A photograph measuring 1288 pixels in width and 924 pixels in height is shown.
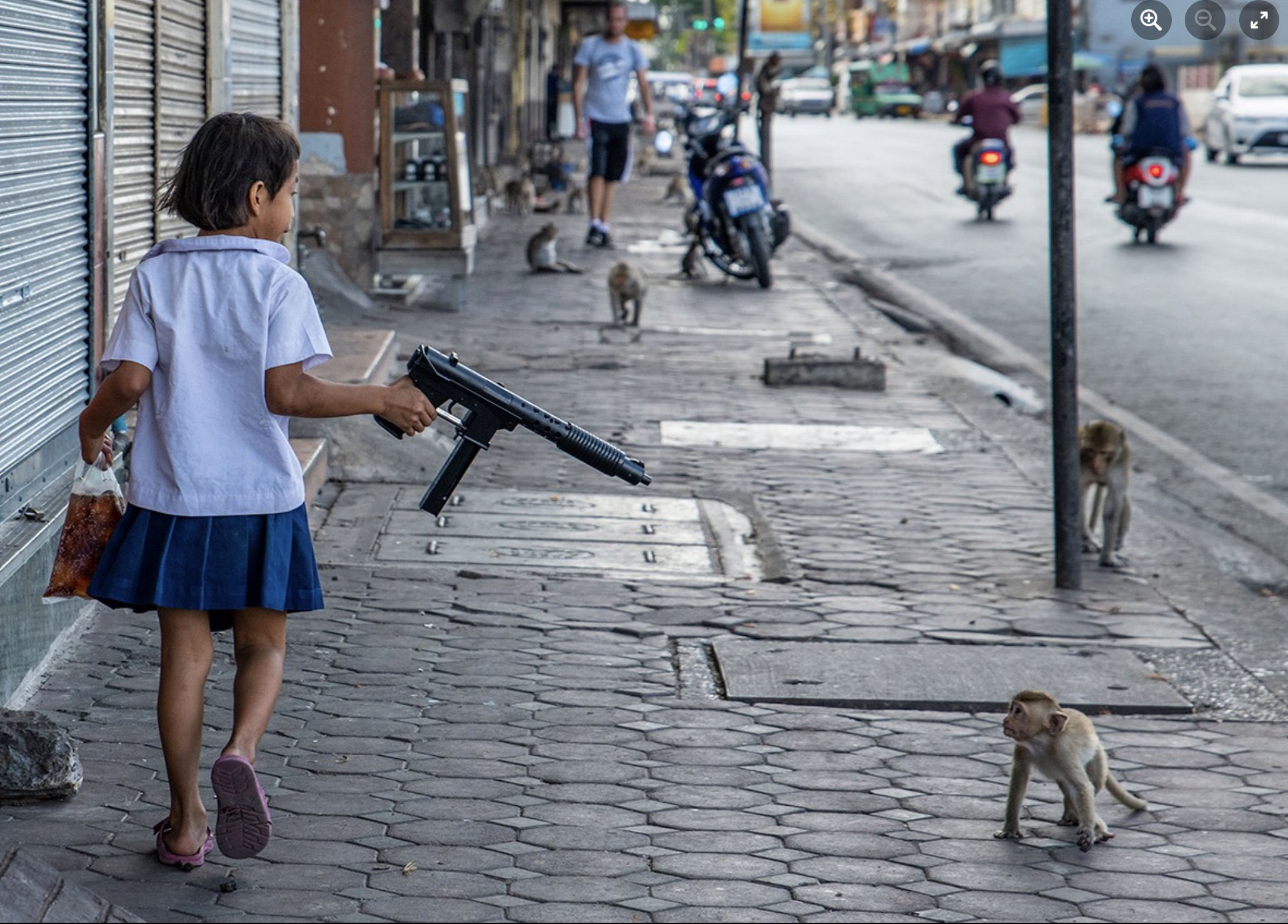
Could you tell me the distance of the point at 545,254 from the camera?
16094 mm

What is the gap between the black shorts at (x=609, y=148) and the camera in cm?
1716

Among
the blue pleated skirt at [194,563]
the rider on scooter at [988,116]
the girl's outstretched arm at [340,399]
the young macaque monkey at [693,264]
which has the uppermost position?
→ the rider on scooter at [988,116]

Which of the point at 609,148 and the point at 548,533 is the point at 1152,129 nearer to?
the point at 609,148

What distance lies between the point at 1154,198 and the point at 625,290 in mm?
8656

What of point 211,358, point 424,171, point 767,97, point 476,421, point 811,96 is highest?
point 811,96

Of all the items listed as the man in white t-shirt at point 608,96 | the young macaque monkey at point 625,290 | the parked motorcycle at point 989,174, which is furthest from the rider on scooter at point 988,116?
the young macaque monkey at point 625,290

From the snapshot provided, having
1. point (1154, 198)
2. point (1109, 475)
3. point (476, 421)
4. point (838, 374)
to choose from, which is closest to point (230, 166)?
point (476, 421)

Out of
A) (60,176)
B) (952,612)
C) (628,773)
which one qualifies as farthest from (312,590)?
(952,612)

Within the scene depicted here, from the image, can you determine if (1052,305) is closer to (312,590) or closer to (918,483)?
(918,483)

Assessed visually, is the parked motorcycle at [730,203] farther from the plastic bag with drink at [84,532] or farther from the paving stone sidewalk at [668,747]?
the plastic bag with drink at [84,532]

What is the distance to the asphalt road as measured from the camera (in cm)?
1070

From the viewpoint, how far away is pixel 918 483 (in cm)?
819

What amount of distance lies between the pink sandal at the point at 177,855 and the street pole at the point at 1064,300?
3.52 metres

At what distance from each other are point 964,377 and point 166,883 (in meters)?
8.60
